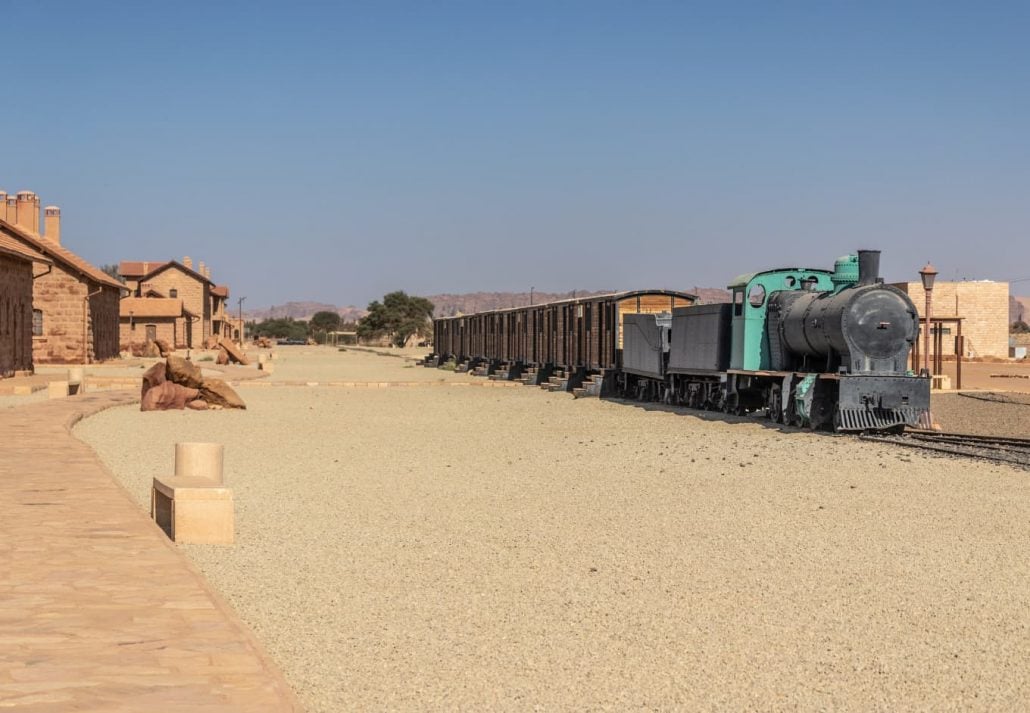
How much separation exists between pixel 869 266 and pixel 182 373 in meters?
14.1

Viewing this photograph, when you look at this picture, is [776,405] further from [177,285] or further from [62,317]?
[177,285]

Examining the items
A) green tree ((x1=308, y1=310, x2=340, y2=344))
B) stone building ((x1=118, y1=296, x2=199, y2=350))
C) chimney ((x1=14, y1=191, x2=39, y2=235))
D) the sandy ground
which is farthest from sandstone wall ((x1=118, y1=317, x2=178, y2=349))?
green tree ((x1=308, y1=310, x2=340, y2=344))

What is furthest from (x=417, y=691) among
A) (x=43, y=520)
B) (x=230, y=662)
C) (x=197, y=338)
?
(x=197, y=338)

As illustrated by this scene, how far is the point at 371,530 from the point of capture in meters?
10.2

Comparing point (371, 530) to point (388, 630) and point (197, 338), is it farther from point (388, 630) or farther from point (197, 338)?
point (197, 338)

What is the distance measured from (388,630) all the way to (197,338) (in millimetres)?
84787

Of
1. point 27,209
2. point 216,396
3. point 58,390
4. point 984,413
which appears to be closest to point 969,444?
point 984,413

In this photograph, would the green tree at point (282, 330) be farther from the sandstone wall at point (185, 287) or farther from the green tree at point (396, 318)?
the sandstone wall at point (185, 287)

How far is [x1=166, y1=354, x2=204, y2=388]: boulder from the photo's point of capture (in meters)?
25.2

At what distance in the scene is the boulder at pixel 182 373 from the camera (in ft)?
82.8

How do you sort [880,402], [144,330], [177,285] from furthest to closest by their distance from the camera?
[177,285] → [144,330] → [880,402]

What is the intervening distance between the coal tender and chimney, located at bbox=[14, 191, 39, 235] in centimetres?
3070

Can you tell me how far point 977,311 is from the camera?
66625 millimetres

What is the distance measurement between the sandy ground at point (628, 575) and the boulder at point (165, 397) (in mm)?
7804
